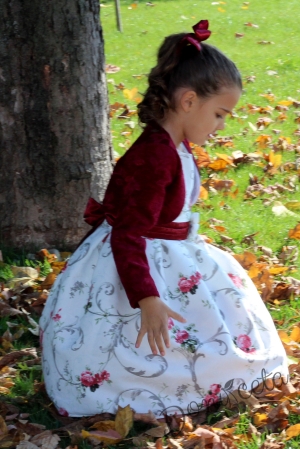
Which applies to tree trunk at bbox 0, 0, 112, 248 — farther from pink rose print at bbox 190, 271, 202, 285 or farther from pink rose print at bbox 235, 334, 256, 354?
pink rose print at bbox 235, 334, 256, 354

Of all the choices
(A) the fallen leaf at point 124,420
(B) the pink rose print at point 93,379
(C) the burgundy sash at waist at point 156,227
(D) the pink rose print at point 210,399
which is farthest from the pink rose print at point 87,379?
(C) the burgundy sash at waist at point 156,227

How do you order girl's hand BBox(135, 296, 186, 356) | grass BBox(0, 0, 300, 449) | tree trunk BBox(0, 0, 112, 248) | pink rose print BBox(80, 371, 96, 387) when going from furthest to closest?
tree trunk BBox(0, 0, 112, 248)
grass BBox(0, 0, 300, 449)
pink rose print BBox(80, 371, 96, 387)
girl's hand BBox(135, 296, 186, 356)

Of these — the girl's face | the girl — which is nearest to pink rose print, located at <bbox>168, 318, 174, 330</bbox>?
the girl

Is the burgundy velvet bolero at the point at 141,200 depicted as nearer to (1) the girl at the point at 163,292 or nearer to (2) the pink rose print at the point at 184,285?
(1) the girl at the point at 163,292

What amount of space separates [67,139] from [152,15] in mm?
7893

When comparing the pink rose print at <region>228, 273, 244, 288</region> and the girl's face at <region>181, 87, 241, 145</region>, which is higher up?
the girl's face at <region>181, 87, 241, 145</region>

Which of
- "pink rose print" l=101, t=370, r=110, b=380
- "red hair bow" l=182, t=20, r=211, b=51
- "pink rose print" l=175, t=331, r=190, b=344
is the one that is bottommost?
"pink rose print" l=101, t=370, r=110, b=380

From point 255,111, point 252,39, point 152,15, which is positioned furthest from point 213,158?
point 152,15

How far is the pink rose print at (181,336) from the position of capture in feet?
8.56

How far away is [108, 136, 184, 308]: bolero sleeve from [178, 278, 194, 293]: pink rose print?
0.26m

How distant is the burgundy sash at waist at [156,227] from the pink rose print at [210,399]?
58 centimetres

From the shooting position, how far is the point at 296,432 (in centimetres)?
Result: 254

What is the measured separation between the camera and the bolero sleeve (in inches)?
94.4

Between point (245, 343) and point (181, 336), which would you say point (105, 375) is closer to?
point (181, 336)
